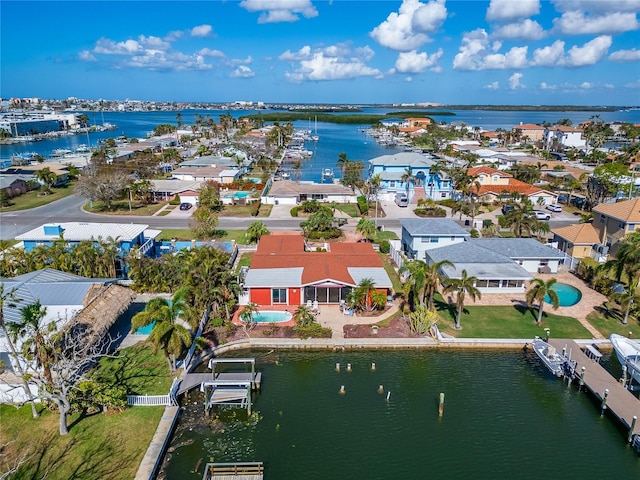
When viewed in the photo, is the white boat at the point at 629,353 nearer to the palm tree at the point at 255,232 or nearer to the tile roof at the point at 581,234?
the tile roof at the point at 581,234

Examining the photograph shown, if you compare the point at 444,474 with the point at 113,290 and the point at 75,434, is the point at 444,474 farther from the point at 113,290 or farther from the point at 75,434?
the point at 113,290

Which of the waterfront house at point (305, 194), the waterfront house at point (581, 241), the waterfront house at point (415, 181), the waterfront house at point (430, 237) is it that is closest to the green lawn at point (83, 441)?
the waterfront house at point (430, 237)

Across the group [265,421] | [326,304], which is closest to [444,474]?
[265,421]

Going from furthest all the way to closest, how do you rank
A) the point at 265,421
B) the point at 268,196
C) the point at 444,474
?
1. the point at 268,196
2. the point at 265,421
3. the point at 444,474

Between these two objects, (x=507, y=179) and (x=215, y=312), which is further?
(x=507, y=179)

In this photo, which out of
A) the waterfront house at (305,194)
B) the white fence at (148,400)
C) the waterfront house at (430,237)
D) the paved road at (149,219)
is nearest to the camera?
the white fence at (148,400)

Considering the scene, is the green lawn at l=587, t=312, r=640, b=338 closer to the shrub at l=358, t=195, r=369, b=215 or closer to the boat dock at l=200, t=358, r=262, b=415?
the boat dock at l=200, t=358, r=262, b=415

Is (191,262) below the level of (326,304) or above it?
above
